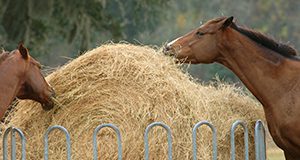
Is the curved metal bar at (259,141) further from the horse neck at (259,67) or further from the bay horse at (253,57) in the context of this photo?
the horse neck at (259,67)

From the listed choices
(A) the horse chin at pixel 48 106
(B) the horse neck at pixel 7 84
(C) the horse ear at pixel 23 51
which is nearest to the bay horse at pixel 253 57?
(A) the horse chin at pixel 48 106

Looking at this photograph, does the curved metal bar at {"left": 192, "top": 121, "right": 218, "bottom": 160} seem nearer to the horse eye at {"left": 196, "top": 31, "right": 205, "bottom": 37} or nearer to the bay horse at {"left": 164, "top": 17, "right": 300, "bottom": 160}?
the bay horse at {"left": 164, "top": 17, "right": 300, "bottom": 160}

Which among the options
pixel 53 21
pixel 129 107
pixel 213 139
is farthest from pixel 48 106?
pixel 53 21

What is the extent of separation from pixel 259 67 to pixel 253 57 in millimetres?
117

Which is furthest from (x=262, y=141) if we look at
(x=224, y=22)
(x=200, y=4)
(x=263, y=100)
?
(x=200, y=4)

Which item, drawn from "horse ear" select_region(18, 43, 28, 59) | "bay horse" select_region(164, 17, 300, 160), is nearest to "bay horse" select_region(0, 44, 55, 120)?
"horse ear" select_region(18, 43, 28, 59)

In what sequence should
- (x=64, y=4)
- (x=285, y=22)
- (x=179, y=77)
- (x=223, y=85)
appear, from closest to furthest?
(x=179, y=77), (x=223, y=85), (x=64, y=4), (x=285, y=22)

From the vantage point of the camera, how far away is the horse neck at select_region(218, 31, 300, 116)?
8.15m

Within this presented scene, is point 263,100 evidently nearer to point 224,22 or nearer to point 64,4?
point 224,22

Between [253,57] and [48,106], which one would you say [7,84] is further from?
[253,57]

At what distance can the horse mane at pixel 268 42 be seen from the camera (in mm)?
8266

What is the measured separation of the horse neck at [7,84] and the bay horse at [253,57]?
62.8 inches

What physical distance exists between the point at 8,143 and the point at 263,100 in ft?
8.41

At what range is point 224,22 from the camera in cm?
820
